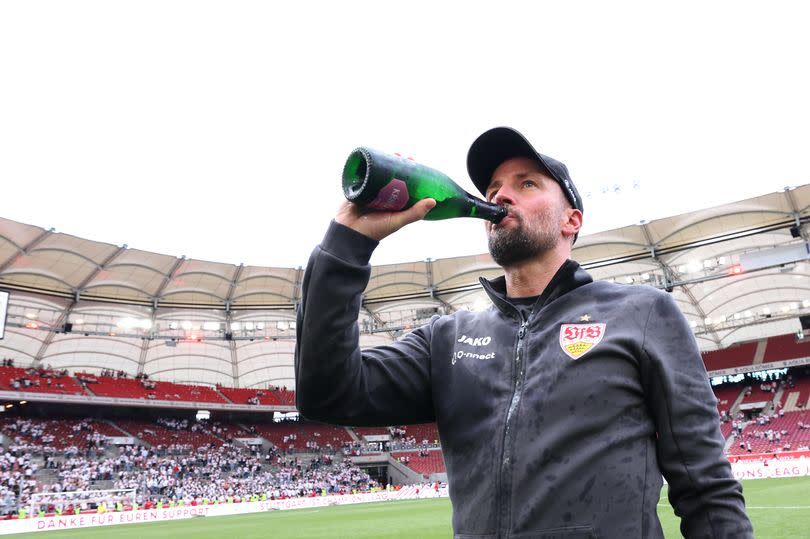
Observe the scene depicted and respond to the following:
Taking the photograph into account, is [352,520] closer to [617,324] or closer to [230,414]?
[617,324]

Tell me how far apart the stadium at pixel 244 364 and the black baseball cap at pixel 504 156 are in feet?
91.1

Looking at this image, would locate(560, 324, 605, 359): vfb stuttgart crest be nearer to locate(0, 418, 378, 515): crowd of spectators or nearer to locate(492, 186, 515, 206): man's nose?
locate(492, 186, 515, 206): man's nose

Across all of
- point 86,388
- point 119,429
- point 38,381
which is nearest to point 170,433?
point 119,429

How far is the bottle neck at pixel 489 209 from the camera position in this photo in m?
2.13

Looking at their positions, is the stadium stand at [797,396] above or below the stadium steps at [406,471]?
above

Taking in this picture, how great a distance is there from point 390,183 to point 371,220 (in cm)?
13

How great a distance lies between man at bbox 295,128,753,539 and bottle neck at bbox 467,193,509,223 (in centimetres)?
4

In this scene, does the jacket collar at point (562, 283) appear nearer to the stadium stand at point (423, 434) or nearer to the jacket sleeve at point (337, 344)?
the jacket sleeve at point (337, 344)

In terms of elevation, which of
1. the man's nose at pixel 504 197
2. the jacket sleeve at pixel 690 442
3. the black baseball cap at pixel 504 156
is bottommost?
the jacket sleeve at pixel 690 442

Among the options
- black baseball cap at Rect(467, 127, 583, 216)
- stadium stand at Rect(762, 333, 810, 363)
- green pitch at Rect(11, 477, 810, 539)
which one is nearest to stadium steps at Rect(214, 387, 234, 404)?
green pitch at Rect(11, 477, 810, 539)

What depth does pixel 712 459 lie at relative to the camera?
5.71 ft

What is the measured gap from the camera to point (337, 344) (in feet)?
6.07

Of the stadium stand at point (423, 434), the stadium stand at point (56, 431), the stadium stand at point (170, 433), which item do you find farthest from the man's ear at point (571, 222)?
the stadium stand at point (423, 434)

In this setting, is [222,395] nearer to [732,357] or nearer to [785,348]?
[732,357]
